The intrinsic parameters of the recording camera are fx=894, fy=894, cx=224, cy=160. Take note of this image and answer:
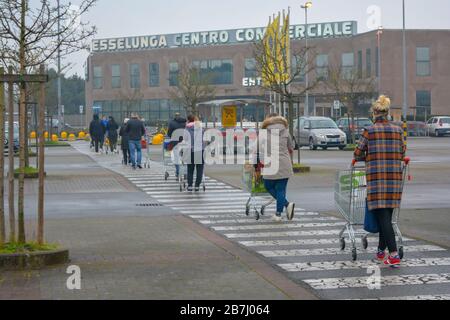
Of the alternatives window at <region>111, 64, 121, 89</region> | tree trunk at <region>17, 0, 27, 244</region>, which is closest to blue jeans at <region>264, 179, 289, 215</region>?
tree trunk at <region>17, 0, 27, 244</region>

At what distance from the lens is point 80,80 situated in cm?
14888

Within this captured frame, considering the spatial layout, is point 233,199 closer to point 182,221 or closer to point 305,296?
point 182,221

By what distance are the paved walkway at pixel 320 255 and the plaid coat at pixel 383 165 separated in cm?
78

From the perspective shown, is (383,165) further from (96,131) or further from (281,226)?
(96,131)

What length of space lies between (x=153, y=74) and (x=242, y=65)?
9.77 meters

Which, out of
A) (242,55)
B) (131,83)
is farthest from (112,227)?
(131,83)

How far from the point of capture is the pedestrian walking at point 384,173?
32.5 ft

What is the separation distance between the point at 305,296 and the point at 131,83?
3245 inches

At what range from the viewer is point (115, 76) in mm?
90250

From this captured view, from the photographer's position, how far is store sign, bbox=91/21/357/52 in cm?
8075

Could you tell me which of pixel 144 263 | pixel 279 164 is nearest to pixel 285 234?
pixel 279 164

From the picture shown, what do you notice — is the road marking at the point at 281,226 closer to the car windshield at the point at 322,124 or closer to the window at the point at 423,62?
the car windshield at the point at 322,124

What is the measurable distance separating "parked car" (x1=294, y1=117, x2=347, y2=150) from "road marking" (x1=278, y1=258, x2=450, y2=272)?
106 feet

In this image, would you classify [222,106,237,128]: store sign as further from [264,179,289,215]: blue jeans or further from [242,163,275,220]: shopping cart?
[264,179,289,215]: blue jeans
